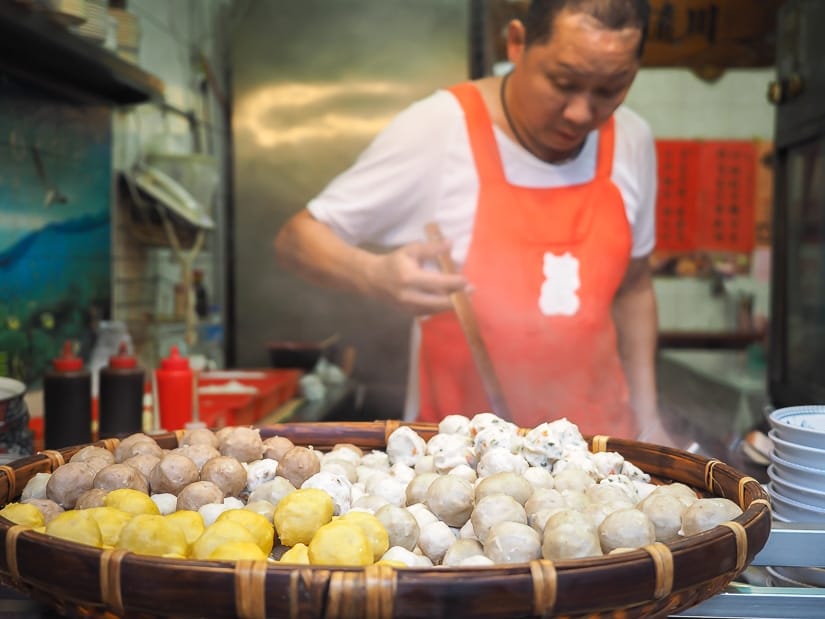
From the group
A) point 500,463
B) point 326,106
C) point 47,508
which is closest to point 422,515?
point 500,463

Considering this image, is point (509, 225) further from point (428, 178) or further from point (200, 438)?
point (200, 438)

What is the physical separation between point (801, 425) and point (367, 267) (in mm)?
1741

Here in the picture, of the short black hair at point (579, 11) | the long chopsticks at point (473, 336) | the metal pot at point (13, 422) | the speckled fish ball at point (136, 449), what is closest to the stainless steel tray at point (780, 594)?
the speckled fish ball at point (136, 449)

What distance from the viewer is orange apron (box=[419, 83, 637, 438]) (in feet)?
9.00

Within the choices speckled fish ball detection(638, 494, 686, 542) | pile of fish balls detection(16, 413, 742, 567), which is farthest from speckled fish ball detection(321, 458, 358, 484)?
speckled fish ball detection(638, 494, 686, 542)

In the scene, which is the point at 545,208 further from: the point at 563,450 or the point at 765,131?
the point at 563,450

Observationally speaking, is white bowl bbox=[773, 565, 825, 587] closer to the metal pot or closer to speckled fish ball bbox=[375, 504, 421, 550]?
speckled fish ball bbox=[375, 504, 421, 550]

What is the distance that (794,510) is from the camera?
115cm

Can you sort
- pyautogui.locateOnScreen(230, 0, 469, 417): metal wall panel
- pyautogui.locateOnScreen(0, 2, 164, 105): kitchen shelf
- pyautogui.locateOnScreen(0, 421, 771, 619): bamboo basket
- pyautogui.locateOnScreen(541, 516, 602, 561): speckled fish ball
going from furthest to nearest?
pyautogui.locateOnScreen(230, 0, 469, 417): metal wall panel → pyautogui.locateOnScreen(0, 2, 164, 105): kitchen shelf → pyautogui.locateOnScreen(541, 516, 602, 561): speckled fish ball → pyautogui.locateOnScreen(0, 421, 771, 619): bamboo basket

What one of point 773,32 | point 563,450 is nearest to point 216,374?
point 563,450

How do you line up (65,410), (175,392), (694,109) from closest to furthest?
(65,410), (175,392), (694,109)

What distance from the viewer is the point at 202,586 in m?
0.72

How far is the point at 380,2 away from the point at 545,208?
945 mm

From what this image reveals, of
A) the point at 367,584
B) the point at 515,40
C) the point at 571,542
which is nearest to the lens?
the point at 367,584
